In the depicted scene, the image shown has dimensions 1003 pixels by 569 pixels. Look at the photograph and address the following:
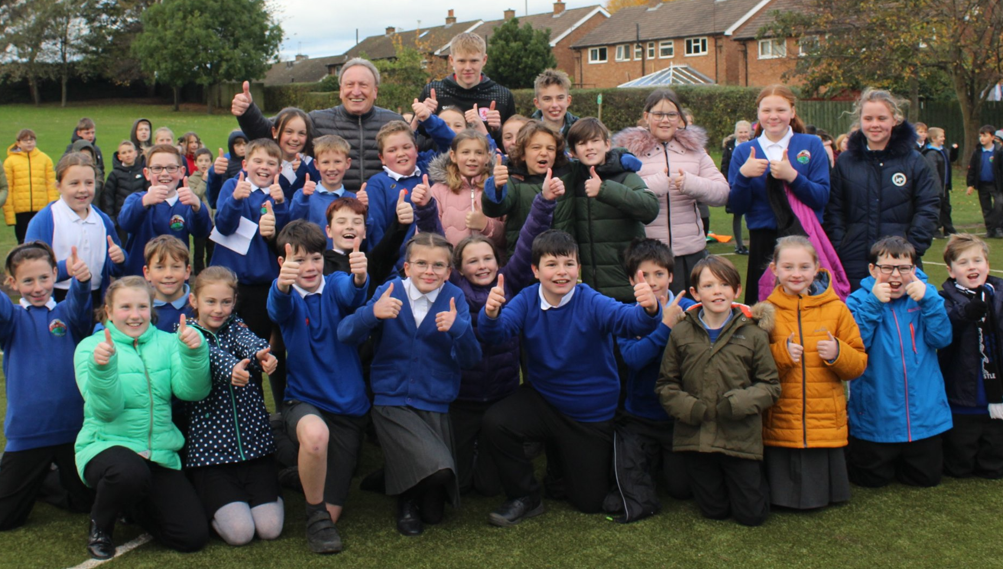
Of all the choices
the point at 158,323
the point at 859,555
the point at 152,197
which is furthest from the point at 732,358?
the point at 152,197

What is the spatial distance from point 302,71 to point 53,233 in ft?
253

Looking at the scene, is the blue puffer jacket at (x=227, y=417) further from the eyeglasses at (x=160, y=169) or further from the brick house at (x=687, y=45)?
the brick house at (x=687, y=45)

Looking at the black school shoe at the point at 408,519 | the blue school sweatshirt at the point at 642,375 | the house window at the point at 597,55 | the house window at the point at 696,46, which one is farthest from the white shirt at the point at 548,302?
the house window at the point at 597,55

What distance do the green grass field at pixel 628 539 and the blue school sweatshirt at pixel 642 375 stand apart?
1.59 ft

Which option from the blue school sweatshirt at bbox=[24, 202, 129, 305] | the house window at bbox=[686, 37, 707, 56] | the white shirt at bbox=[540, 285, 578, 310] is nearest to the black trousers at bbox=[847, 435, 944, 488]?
the white shirt at bbox=[540, 285, 578, 310]

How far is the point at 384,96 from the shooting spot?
1458 inches

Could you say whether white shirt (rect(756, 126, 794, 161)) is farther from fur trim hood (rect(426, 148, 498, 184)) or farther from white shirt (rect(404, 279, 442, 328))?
white shirt (rect(404, 279, 442, 328))

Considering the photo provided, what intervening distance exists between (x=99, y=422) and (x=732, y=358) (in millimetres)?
3018

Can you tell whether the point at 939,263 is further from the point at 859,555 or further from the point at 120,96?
the point at 120,96

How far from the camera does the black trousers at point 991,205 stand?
42.7 feet

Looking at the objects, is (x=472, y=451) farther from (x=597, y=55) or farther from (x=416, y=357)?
(x=597, y=55)

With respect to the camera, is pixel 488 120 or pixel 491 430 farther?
pixel 488 120

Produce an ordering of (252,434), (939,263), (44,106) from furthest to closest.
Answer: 1. (44,106)
2. (939,263)
3. (252,434)

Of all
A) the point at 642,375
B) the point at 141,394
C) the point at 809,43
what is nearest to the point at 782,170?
the point at 642,375
